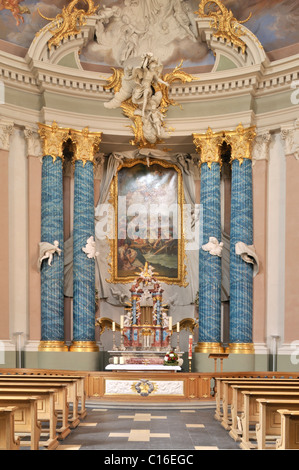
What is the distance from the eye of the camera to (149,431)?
930 cm

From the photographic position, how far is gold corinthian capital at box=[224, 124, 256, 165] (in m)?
16.0

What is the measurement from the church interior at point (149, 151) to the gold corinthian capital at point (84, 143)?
4 centimetres

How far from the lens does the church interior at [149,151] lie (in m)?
15.4

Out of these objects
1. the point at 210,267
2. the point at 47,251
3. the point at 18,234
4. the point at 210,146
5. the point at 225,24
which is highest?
the point at 225,24

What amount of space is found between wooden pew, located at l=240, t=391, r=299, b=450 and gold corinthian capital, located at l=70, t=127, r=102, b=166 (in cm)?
979

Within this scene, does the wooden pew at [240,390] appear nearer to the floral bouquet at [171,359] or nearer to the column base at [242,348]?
the floral bouquet at [171,359]

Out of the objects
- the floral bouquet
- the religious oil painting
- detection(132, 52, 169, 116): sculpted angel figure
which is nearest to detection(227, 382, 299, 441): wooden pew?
the floral bouquet

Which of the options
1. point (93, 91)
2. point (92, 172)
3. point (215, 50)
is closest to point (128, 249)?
point (92, 172)

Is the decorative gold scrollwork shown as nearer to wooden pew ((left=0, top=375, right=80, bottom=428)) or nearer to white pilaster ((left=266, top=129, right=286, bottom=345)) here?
white pilaster ((left=266, top=129, right=286, bottom=345))

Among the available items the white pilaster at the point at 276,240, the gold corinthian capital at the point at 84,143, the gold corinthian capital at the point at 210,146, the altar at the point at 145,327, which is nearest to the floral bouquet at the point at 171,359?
the altar at the point at 145,327

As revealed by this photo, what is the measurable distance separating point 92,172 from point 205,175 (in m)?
3.08

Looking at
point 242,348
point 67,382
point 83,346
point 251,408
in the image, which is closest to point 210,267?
point 242,348

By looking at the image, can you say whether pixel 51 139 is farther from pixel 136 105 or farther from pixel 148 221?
pixel 148 221

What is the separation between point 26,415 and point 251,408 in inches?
120
